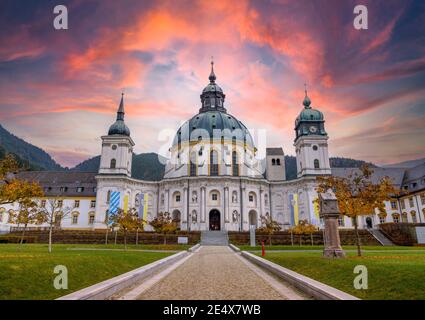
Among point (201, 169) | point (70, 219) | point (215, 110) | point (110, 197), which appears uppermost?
point (215, 110)

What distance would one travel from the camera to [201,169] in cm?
6650

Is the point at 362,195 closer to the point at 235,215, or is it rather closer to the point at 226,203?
the point at 226,203

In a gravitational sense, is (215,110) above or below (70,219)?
above

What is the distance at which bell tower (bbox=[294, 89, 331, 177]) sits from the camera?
65.5 m

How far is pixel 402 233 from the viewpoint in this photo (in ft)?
140

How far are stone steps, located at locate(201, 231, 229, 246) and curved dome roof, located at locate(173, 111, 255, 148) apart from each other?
25.7m

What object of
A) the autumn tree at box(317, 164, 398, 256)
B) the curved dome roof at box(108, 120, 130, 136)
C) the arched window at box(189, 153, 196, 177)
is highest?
the curved dome roof at box(108, 120, 130, 136)

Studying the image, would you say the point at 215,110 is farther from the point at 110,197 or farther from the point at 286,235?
the point at 286,235

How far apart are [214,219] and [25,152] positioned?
8573 cm

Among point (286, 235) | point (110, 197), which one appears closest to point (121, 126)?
point (110, 197)

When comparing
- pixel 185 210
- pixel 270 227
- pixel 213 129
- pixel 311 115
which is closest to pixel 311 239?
pixel 270 227

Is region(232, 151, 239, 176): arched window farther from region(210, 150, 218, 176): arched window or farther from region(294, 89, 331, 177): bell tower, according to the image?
region(294, 89, 331, 177): bell tower

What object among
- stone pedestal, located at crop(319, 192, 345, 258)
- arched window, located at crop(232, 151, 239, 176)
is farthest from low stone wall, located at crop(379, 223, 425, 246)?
stone pedestal, located at crop(319, 192, 345, 258)
